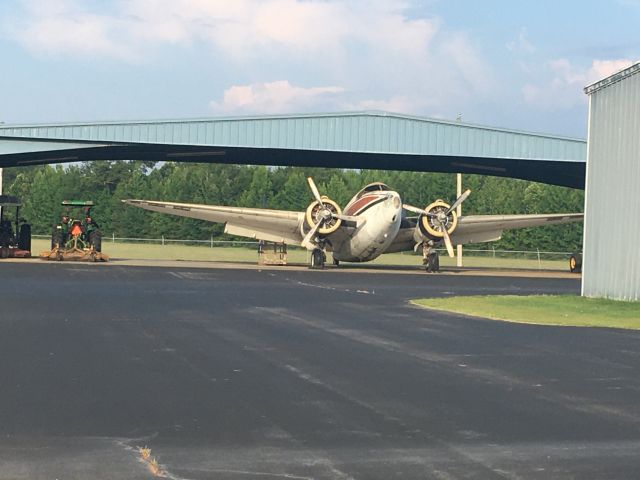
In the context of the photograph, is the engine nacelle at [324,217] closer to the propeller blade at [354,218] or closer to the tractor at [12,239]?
the propeller blade at [354,218]

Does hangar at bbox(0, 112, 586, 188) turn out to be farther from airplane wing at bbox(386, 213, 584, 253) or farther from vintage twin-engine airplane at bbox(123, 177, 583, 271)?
airplane wing at bbox(386, 213, 584, 253)

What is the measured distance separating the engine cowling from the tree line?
1771 inches

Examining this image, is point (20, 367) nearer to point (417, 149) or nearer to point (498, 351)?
point (498, 351)

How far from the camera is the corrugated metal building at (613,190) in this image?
30781 mm

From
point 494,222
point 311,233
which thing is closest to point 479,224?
point 494,222

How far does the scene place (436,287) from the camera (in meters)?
37.4

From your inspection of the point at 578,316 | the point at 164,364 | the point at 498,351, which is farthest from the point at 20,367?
the point at 578,316

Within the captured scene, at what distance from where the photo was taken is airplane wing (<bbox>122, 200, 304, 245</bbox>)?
5288 cm

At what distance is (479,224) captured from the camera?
54969mm

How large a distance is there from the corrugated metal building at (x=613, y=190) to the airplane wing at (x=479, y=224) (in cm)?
1966

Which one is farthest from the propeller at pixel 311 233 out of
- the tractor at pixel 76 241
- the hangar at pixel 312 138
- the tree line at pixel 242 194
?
the tree line at pixel 242 194

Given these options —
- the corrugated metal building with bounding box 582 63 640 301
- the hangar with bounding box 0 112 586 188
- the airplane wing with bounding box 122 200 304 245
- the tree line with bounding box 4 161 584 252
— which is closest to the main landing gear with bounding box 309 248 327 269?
the airplane wing with bounding box 122 200 304 245

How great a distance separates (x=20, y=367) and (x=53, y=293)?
15811 millimetres

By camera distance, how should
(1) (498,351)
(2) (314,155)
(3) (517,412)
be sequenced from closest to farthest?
(3) (517,412) → (1) (498,351) → (2) (314,155)
